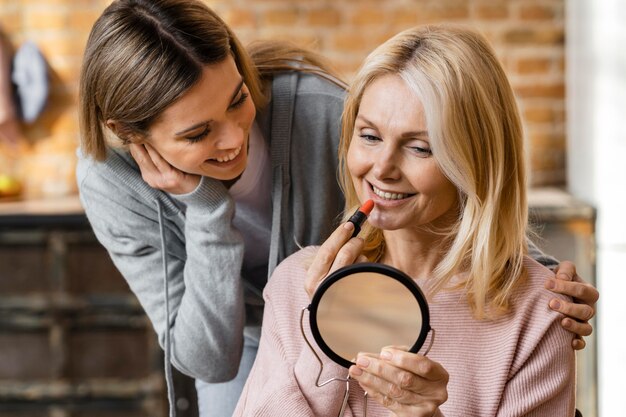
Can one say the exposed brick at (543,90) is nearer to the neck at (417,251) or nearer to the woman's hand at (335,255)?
the neck at (417,251)

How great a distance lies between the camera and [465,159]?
1451mm

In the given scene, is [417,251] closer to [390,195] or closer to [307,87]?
[390,195]

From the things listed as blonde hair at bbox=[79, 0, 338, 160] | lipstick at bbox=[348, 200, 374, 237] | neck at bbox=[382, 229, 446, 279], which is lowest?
neck at bbox=[382, 229, 446, 279]

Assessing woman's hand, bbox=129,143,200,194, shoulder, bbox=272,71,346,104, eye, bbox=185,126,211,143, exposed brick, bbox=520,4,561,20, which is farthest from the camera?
exposed brick, bbox=520,4,561,20

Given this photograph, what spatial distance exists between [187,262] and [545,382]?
2.45 ft

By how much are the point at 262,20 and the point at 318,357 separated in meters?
1.97

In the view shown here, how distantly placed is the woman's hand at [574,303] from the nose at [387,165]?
1.09 ft

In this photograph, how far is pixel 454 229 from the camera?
1567 millimetres

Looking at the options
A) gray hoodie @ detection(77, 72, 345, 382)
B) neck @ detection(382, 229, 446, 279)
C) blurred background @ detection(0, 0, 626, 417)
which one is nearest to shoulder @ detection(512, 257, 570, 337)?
neck @ detection(382, 229, 446, 279)

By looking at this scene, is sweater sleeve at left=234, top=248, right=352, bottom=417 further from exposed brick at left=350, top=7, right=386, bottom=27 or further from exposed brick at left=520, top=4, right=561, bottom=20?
exposed brick at left=520, top=4, right=561, bottom=20

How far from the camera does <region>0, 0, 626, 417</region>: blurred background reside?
3.04 m

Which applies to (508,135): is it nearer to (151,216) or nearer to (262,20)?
(151,216)

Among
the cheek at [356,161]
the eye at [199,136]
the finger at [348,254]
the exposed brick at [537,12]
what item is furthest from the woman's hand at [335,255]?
the exposed brick at [537,12]

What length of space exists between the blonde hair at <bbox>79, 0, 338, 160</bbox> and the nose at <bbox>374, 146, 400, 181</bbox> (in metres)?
0.37
